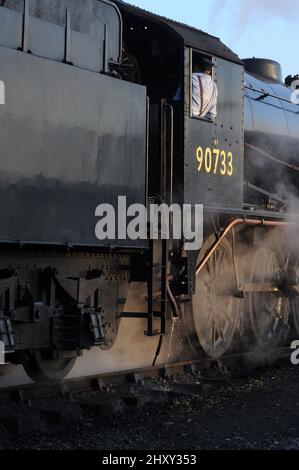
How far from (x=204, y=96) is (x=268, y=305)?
309cm

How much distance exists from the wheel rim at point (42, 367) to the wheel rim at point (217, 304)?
1.96 metres

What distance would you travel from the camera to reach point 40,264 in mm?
5551

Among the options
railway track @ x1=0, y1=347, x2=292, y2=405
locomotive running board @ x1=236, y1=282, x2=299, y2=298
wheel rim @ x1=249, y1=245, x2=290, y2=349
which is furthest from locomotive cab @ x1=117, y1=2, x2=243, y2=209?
railway track @ x1=0, y1=347, x2=292, y2=405

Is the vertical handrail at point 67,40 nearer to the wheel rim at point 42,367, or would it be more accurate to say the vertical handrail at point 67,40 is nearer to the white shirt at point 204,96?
the white shirt at point 204,96

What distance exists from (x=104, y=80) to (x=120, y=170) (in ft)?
2.23

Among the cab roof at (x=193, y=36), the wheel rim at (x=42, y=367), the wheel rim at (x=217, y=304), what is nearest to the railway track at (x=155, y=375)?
the wheel rim at (x=42, y=367)

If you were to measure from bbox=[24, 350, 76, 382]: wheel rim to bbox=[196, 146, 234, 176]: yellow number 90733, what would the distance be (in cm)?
222

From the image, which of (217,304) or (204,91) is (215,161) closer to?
(204,91)

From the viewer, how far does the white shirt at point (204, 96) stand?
703cm

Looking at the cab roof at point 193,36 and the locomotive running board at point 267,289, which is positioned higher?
the cab roof at point 193,36

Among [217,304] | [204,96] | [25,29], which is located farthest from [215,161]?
[25,29]

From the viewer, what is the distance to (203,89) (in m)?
7.10

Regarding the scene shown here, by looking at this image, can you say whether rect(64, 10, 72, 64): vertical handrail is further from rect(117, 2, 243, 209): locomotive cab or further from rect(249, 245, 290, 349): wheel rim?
rect(249, 245, 290, 349): wheel rim
